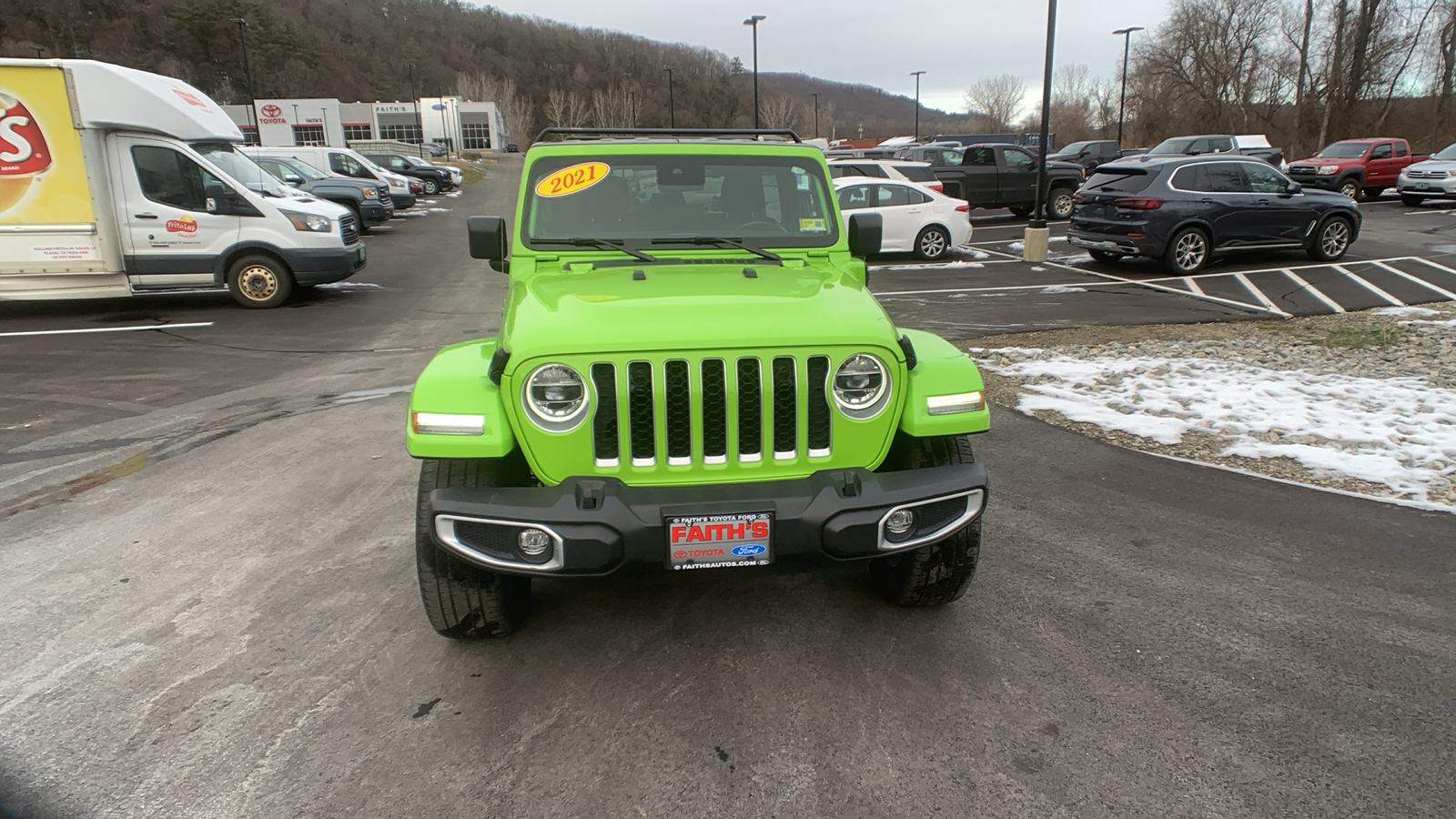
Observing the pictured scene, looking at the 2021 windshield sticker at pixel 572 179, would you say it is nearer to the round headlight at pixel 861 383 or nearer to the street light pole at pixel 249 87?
the round headlight at pixel 861 383

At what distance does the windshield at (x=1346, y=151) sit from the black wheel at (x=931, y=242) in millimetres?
17573

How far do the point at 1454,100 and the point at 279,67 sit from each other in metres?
115

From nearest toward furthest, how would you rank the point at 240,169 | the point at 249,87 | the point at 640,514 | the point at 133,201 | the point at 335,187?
the point at 640,514, the point at 133,201, the point at 240,169, the point at 335,187, the point at 249,87

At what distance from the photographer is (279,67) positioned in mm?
105812

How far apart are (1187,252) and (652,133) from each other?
11.3 m

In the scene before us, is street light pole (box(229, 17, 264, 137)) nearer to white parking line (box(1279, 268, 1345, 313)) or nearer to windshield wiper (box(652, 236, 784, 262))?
white parking line (box(1279, 268, 1345, 313))

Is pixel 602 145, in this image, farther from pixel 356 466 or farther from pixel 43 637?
pixel 43 637

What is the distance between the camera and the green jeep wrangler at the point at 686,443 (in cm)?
269

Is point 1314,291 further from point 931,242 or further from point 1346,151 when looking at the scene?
point 1346,151

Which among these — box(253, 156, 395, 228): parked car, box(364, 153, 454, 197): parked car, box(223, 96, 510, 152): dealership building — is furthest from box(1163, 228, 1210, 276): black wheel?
box(223, 96, 510, 152): dealership building

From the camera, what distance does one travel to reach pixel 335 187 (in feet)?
66.5

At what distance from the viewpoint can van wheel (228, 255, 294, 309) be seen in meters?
11.0

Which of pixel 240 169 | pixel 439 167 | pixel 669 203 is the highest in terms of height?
pixel 439 167

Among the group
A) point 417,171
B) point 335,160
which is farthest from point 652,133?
point 417,171
